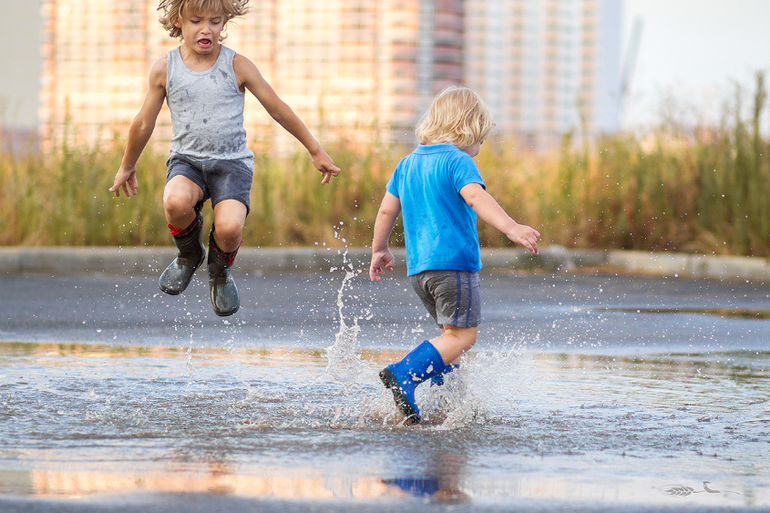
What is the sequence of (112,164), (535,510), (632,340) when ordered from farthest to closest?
1. (112,164)
2. (632,340)
3. (535,510)

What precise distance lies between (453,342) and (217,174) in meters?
1.58

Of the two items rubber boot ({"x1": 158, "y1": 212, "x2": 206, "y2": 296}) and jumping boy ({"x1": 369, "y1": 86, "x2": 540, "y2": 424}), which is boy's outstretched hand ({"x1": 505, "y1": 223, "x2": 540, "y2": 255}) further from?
rubber boot ({"x1": 158, "y1": 212, "x2": 206, "y2": 296})

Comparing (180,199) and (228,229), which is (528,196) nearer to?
(228,229)

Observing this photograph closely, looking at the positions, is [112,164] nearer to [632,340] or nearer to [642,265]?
[642,265]

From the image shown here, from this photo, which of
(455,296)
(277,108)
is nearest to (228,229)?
(277,108)

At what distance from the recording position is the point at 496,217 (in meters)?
4.51

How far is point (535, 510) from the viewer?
328 cm

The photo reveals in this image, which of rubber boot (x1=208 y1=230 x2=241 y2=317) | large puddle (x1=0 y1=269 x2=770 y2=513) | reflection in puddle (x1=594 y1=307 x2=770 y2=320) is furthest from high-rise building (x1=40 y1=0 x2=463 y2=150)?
rubber boot (x1=208 y1=230 x2=241 y2=317)

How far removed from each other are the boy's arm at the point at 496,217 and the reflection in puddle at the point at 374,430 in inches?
28.0

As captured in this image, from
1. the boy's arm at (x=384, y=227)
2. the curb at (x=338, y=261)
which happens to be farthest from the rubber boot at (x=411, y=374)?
the curb at (x=338, y=261)

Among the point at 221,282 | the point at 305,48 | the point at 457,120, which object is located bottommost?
the point at 221,282

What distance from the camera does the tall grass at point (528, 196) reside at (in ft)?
42.3

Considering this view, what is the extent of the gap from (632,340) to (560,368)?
56.7 inches

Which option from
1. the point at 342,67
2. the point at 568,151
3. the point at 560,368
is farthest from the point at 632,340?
the point at 342,67
